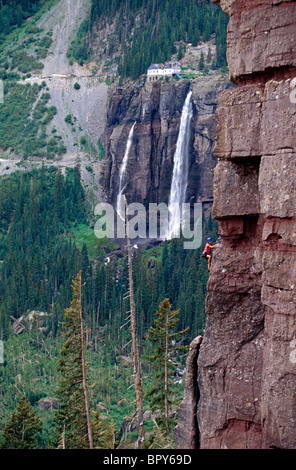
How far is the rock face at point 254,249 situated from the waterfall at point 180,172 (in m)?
109

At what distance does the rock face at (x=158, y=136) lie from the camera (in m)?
138

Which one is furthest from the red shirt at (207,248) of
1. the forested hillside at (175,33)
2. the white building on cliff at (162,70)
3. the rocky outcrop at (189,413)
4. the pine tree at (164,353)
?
the white building on cliff at (162,70)

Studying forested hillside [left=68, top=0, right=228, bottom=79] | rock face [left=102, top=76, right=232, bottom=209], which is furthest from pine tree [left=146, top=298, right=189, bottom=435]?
forested hillside [left=68, top=0, right=228, bottom=79]

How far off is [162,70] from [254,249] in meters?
123

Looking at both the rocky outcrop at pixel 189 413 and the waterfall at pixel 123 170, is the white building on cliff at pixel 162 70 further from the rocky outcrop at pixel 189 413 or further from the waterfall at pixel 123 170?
the rocky outcrop at pixel 189 413

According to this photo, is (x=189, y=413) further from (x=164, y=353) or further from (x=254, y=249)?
(x=164, y=353)

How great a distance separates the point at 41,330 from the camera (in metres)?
114

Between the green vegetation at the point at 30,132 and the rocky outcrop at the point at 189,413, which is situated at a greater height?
the green vegetation at the point at 30,132

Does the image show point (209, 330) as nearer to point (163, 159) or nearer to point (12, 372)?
point (12, 372)

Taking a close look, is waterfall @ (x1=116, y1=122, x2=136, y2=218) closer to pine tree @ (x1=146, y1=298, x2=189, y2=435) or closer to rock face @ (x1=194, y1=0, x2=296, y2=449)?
pine tree @ (x1=146, y1=298, x2=189, y2=435)

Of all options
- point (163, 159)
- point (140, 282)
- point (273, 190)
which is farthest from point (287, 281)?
point (163, 159)

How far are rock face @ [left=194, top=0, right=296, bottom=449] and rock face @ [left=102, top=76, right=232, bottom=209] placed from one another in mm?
105490

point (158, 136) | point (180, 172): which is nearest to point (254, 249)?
point (180, 172)

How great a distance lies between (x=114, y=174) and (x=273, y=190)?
128 metres
